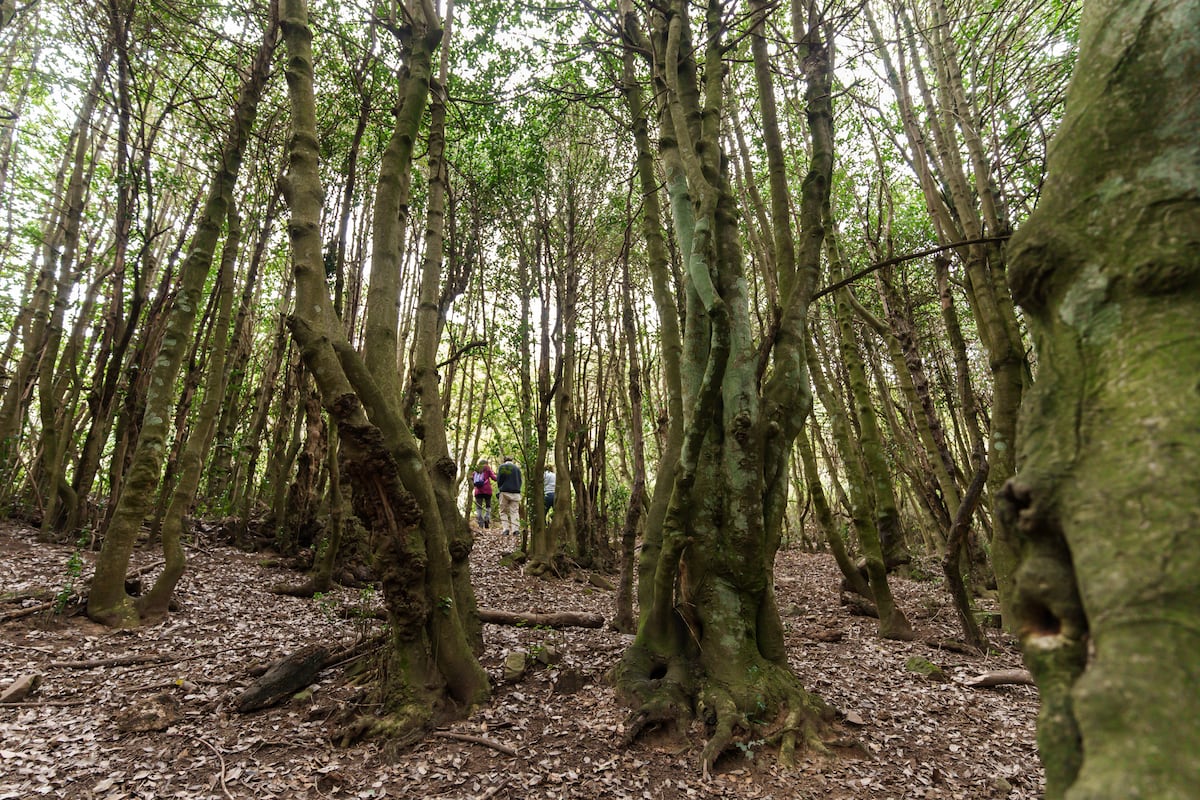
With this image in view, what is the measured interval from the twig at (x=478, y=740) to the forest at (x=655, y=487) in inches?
0.8

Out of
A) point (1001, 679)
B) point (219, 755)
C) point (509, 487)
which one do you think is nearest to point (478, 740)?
point (219, 755)

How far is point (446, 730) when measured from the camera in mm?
3617

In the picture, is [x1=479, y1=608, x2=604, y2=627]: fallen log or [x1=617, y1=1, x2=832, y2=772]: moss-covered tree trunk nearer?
[x1=617, y1=1, x2=832, y2=772]: moss-covered tree trunk

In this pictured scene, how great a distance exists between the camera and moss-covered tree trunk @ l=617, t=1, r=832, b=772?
11.8 feet

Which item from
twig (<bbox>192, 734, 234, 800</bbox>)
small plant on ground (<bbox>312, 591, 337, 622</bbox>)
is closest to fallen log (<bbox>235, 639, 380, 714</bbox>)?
twig (<bbox>192, 734, 234, 800</bbox>)

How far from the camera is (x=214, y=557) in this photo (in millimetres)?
7840

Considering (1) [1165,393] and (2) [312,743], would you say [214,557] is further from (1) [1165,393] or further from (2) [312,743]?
(1) [1165,393]

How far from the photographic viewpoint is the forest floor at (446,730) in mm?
3059

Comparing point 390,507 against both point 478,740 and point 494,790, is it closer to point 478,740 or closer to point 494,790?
point 478,740

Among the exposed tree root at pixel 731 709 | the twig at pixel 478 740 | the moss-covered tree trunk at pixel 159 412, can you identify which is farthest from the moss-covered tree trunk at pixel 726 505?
the moss-covered tree trunk at pixel 159 412

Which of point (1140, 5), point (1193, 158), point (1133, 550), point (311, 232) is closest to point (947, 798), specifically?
point (1133, 550)

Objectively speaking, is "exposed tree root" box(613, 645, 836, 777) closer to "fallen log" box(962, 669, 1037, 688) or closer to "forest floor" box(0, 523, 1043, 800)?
"forest floor" box(0, 523, 1043, 800)

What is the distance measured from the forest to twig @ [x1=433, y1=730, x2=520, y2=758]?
2 centimetres

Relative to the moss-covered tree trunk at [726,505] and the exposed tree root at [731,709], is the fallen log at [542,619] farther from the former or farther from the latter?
the exposed tree root at [731,709]
